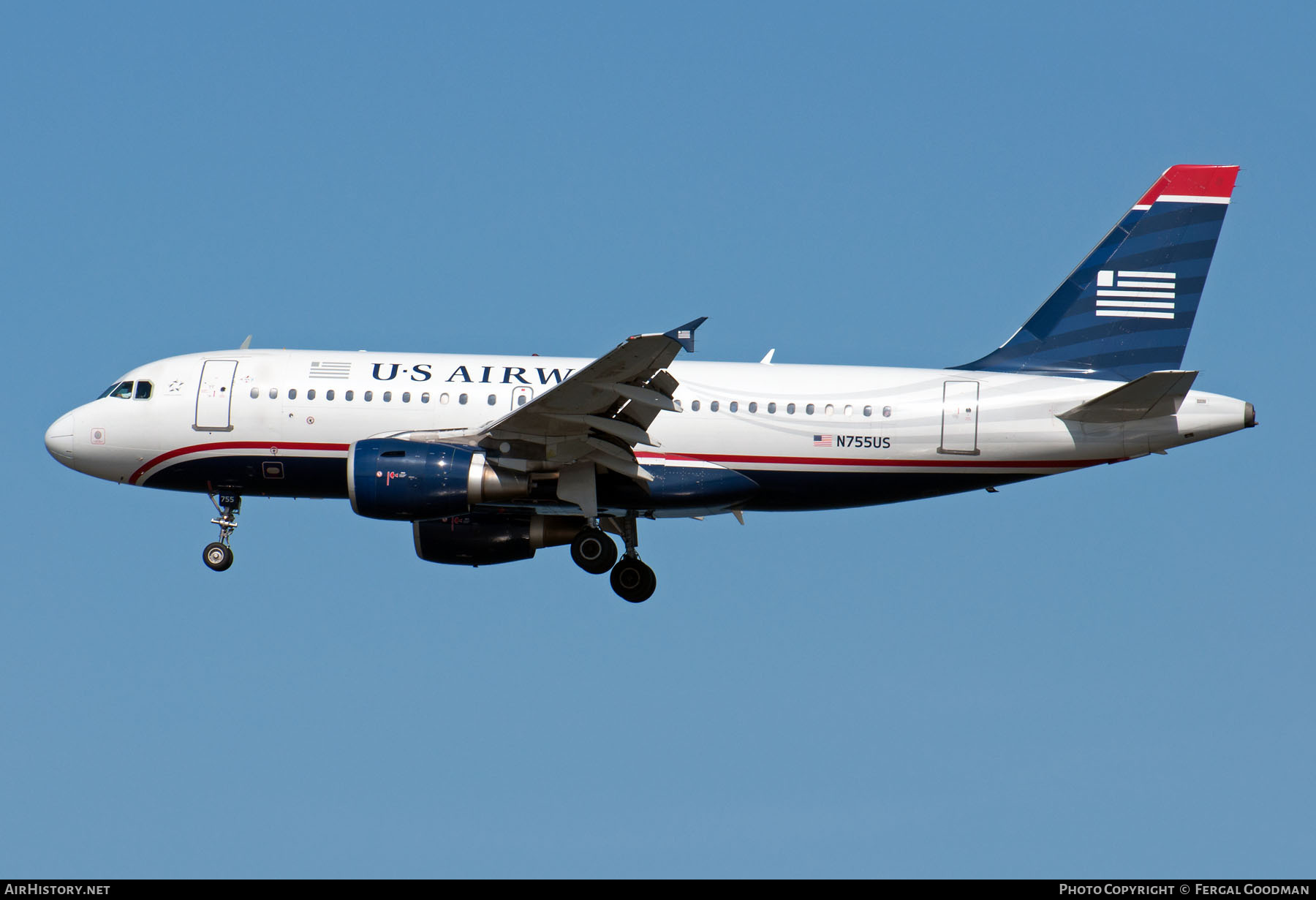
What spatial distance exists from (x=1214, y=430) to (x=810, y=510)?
8.21 meters

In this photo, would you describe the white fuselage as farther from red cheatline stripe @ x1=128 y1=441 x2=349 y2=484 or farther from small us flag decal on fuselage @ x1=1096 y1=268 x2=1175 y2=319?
small us flag decal on fuselage @ x1=1096 y1=268 x2=1175 y2=319

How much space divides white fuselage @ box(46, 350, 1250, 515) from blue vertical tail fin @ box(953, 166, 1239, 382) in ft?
3.29

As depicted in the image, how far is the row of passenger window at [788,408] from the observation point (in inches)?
1335

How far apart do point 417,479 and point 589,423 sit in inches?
138

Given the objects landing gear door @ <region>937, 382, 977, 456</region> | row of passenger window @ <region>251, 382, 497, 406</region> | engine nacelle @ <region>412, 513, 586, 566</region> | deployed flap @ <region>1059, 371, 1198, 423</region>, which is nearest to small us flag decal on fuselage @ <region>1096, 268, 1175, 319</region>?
deployed flap @ <region>1059, 371, 1198, 423</region>

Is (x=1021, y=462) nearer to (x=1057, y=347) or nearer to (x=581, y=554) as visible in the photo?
(x=1057, y=347)

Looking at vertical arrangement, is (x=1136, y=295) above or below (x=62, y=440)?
above

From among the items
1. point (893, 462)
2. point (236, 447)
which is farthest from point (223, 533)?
point (893, 462)

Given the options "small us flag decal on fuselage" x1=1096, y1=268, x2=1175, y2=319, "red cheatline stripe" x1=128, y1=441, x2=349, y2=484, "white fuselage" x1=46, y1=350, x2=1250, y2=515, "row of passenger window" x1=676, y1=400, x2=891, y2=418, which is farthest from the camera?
"small us flag decal on fuselage" x1=1096, y1=268, x2=1175, y2=319

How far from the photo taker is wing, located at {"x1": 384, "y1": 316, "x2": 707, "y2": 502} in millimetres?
30359

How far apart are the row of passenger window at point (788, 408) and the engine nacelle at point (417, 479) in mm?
4147

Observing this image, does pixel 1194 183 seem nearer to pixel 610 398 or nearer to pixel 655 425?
pixel 655 425

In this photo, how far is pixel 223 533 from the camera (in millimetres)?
36000

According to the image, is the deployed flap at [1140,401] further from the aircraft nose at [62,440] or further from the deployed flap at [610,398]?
the aircraft nose at [62,440]
